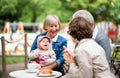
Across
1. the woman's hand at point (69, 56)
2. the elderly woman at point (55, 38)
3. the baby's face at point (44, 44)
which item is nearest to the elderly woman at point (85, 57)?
the woman's hand at point (69, 56)

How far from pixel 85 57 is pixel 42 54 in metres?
1.18

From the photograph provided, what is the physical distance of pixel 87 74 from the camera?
10.1ft

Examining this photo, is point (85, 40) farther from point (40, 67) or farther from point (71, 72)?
point (40, 67)

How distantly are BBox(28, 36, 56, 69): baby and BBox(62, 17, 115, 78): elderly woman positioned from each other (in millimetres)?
894

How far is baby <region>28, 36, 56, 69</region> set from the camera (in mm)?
4148

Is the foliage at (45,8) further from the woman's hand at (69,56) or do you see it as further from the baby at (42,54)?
the woman's hand at (69,56)

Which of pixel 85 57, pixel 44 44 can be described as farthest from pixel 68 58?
pixel 44 44

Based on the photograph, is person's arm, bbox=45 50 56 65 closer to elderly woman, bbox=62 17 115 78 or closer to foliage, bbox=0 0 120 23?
elderly woman, bbox=62 17 115 78

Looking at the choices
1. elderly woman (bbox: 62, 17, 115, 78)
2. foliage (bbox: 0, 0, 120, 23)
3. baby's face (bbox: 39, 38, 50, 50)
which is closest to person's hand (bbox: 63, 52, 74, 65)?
elderly woman (bbox: 62, 17, 115, 78)

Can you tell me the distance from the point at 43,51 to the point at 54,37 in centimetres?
28

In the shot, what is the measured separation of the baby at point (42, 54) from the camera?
4148 mm

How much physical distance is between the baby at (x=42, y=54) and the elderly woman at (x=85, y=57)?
0.89 meters

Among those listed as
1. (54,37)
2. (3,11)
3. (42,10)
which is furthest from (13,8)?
(54,37)

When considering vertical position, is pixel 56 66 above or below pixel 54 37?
below
